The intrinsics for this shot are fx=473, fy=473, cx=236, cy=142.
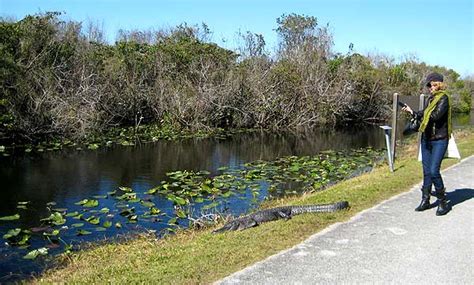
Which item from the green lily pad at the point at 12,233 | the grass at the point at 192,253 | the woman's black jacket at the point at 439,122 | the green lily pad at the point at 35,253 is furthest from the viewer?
the green lily pad at the point at 12,233

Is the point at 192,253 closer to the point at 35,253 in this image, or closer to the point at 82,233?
the point at 35,253

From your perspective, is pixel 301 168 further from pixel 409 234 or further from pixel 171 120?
pixel 171 120

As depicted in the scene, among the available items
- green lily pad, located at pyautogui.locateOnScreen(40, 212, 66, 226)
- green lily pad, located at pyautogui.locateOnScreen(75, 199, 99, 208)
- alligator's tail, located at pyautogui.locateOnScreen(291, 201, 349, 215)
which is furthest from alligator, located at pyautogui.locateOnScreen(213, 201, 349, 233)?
green lily pad, located at pyautogui.locateOnScreen(75, 199, 99, 208)

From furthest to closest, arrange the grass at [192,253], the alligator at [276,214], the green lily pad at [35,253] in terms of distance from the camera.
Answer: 1. the green lily pad at [35,253]
2. the alligator at [276,214]
3. the grass at [192,253]

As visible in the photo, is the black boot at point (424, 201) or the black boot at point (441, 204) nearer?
the black boot at point (441, 204)

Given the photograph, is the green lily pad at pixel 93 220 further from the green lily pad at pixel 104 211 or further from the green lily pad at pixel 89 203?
the green lily pad at pixel 89 203

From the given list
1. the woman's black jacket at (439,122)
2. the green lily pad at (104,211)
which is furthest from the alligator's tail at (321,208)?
the green lily pad at (104,211)

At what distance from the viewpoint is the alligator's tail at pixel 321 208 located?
26.3 ft

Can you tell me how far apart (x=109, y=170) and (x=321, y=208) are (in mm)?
10923

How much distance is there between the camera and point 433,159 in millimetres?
7402

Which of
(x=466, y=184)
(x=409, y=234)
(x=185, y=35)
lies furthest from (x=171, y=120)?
(x=409, y=234)

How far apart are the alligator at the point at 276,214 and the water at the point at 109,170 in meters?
2.86

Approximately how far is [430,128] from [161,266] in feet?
15.2

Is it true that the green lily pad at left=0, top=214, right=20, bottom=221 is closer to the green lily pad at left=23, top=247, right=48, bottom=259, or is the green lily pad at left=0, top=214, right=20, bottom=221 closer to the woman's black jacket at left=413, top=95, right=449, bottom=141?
the green lily pad at left=23, top=247, right=48, bottom=259
